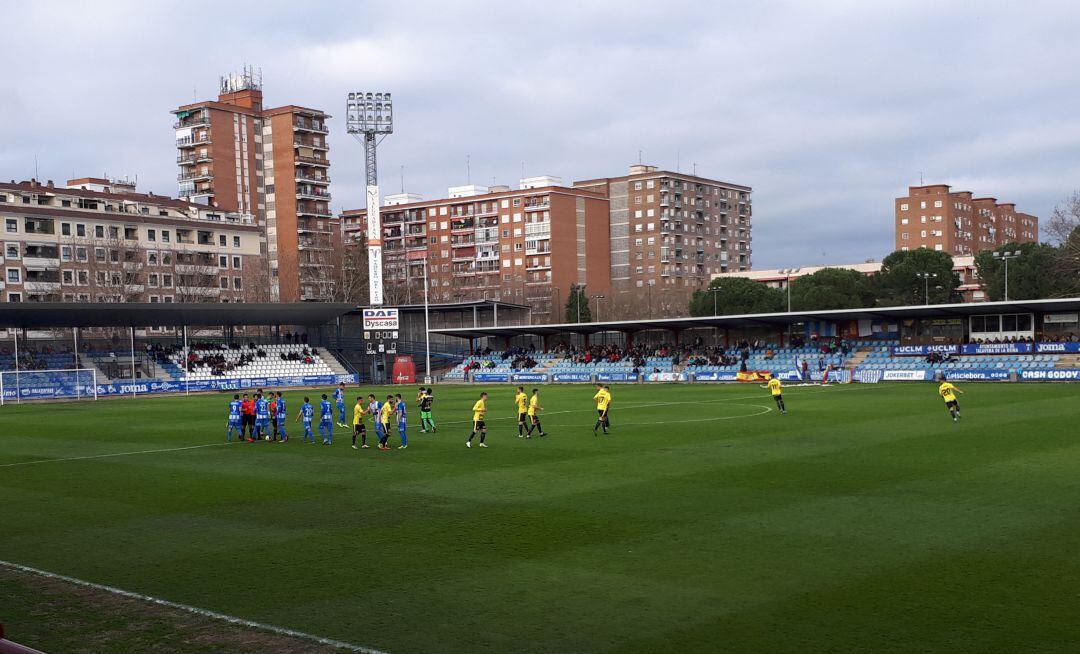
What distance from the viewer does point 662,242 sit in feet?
484

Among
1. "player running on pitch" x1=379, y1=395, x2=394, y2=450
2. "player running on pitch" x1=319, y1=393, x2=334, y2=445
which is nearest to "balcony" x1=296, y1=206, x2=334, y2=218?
"player running on pitch" x1=319, y1=393, x2=334, y2=445

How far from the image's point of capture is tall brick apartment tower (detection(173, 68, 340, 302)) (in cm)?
11994

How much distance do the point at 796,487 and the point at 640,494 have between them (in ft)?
11.0

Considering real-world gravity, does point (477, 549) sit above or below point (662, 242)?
below

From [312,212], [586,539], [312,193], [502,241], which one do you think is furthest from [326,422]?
[502,241]

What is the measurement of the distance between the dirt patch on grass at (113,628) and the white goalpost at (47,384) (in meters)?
58.1

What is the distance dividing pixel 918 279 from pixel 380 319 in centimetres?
5912

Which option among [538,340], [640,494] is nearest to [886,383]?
[538,340]

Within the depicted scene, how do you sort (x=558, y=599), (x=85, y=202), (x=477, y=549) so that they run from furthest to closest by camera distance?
(x=85, y=202) → (x=477, y=549) → (x=558, y=599)

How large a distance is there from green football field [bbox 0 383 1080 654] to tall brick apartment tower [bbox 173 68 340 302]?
9501 cm

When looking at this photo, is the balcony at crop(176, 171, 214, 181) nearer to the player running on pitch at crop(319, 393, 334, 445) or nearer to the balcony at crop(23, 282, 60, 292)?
the balcony at crop(23, 282, 60, 292)

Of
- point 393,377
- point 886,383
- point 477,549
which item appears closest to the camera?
point 477,549

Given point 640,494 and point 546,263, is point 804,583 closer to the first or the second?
point 640,494

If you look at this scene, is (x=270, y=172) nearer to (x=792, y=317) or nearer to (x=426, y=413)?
(x=792, y=317)
